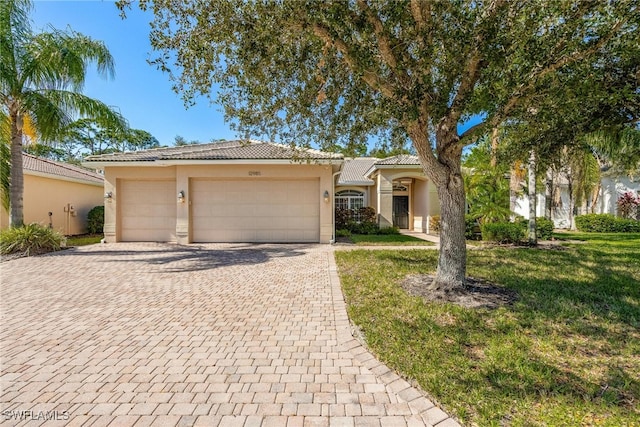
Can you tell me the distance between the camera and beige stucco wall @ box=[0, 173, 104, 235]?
605 inches

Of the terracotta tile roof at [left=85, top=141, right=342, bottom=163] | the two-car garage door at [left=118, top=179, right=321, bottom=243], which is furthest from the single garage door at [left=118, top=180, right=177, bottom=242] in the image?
the terracotta tile roof at [left=85, top=141, right=342, bottom=163]

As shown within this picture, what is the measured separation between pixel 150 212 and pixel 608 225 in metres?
26.4

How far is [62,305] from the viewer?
562 cm

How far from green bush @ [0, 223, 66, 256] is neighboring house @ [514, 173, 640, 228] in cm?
2580

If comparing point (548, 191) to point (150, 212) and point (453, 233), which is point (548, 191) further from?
point (150, 212)

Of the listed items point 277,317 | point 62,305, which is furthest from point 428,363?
point 62,305

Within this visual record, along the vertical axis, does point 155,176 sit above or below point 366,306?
above

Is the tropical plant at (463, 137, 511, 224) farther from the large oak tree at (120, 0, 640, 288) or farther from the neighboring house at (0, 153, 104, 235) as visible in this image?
the neighboring house at (0, 153, 104, 235)

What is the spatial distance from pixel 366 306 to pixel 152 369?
10.9ft

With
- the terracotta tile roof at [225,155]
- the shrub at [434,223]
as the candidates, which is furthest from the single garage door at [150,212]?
the shrub at [434,223]

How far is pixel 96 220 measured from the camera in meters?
18.0

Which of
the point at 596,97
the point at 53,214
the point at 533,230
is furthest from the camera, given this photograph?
the point at 53,214

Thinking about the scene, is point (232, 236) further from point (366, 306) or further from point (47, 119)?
point (366, 306)

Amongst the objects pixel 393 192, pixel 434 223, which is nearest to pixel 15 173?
pixel 434 223
